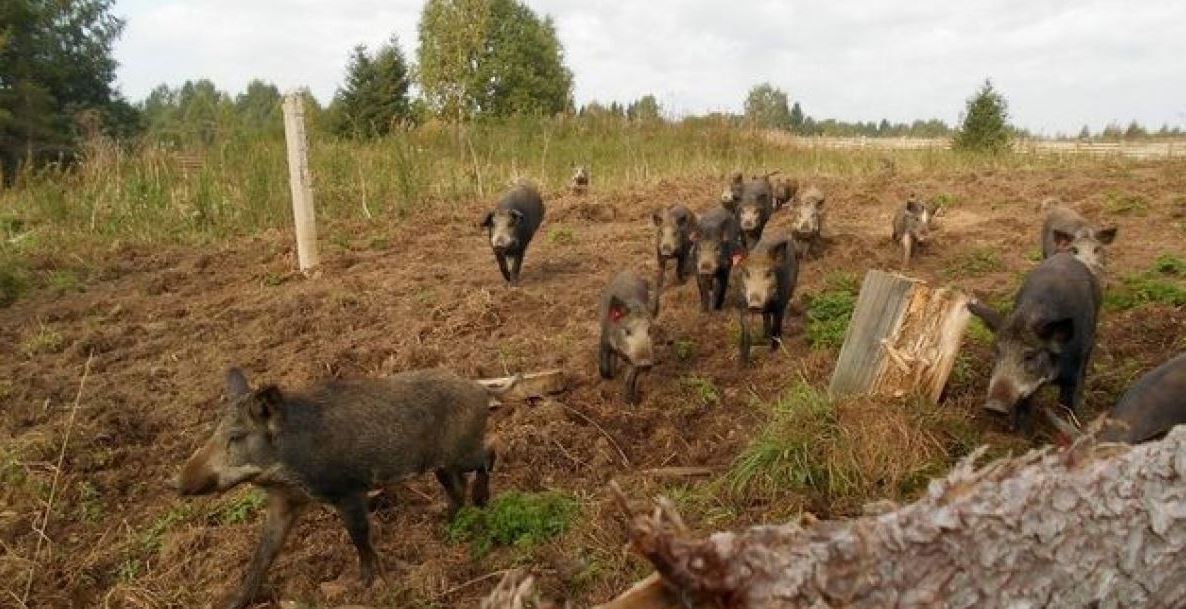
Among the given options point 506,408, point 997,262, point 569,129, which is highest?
point 569,129

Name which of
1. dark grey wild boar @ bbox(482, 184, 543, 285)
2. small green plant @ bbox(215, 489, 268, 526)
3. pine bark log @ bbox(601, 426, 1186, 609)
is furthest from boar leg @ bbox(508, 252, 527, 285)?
pine bark log @ bbox(601, 426, 1186, 609)

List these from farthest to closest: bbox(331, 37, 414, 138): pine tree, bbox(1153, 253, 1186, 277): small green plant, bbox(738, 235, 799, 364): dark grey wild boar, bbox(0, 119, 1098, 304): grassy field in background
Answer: bbox(331, 37, 414, 138): pine tree, bbox(0, 119, 1098, 304): grassy field in background, bbox(1153, 253, 1186, 277): small green plant, bbox(738, 235, 799, 364): dark grey wild boar

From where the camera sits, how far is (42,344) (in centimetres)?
802

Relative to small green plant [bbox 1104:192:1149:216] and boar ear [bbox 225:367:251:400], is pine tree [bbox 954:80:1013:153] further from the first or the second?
boar ear [bbox 225:367:251:400]

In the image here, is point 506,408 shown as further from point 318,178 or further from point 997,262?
point 318,178

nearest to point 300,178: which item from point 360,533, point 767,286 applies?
point 767,286

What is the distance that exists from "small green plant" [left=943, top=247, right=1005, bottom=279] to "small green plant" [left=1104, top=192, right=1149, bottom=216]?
118 inches

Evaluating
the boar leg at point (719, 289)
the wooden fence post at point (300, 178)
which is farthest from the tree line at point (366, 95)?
the boar leg at point (719, 289)

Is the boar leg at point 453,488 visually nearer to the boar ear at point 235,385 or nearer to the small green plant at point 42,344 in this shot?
the boar ear at point 235,385

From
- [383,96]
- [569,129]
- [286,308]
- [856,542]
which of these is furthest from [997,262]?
[383,96]

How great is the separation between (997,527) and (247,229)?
13.0 m

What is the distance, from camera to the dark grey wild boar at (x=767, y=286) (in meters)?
7.19

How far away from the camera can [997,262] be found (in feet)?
29.7

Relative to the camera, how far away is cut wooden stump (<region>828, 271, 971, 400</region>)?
5.19 metres
